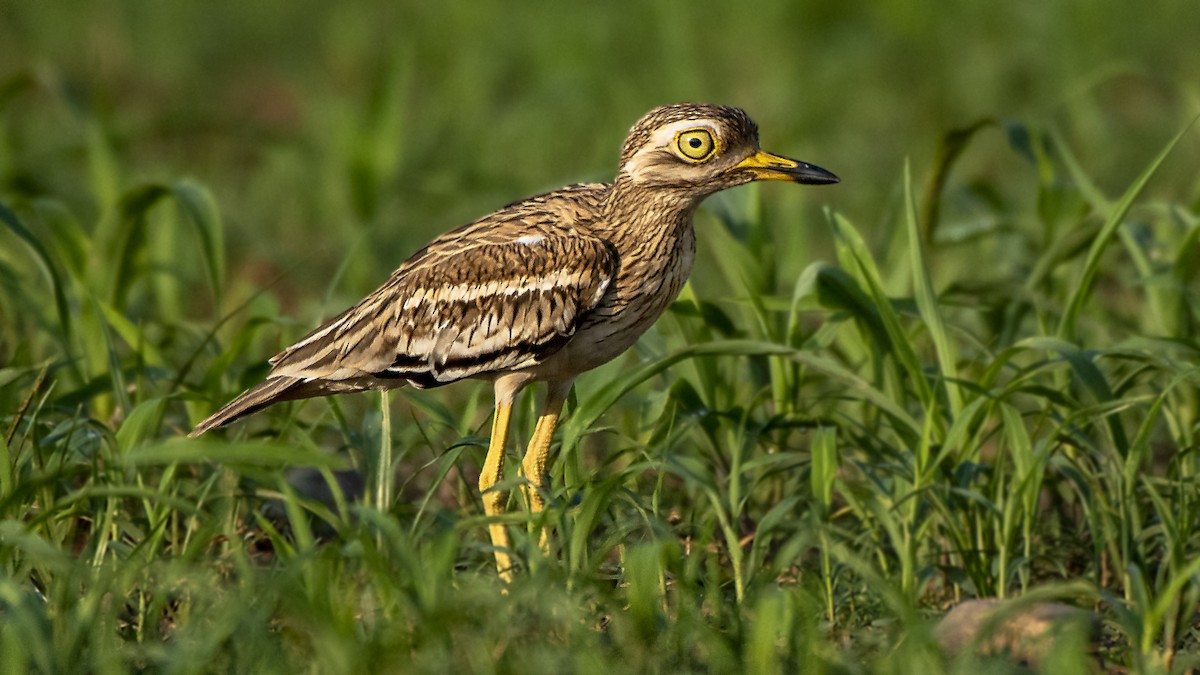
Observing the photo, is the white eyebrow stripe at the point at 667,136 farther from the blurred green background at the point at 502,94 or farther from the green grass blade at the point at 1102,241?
the blurred green background at the point at 502,94

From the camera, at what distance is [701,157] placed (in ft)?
13.8

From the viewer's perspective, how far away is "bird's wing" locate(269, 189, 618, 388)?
408 centimetres

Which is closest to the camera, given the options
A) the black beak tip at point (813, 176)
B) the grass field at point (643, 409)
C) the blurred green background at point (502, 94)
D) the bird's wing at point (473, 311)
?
the grass field at point (643, 409)

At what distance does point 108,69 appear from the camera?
10312 mm

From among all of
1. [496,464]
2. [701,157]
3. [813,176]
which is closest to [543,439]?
[496,464]

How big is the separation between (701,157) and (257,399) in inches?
50.6

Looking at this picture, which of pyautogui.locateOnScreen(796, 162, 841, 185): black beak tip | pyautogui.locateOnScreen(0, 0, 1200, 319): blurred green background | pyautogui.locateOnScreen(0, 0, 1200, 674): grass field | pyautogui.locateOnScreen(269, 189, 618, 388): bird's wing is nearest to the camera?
pyautogui.locateOnScreen(0, 0, 1200, 674): grass field

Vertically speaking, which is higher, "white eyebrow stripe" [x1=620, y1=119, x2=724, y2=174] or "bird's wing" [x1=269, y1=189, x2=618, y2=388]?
"white eyebrow stripe" [x1=620, y1=119, x2=724, y2=174]

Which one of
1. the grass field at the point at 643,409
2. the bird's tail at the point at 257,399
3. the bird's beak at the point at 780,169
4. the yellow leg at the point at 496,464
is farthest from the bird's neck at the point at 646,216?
the bird's tail at the point at 257,399

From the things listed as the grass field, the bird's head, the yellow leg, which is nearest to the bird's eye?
the bird's head

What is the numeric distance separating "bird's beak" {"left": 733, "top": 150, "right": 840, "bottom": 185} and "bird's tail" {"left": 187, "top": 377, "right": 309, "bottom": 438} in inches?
49.9

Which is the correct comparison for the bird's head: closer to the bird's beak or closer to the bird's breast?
the bird's beak

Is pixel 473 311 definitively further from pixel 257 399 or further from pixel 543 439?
pixel 257 399

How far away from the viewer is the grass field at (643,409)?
3.29 m
